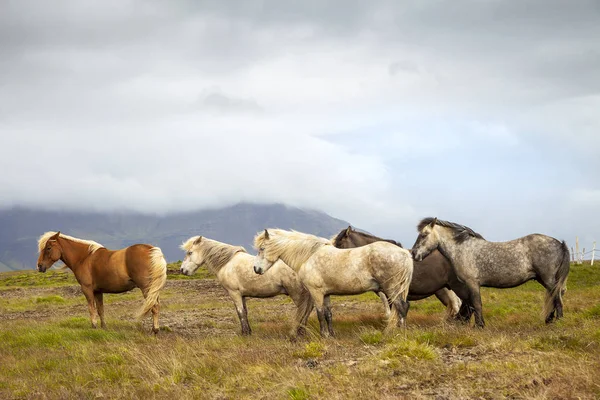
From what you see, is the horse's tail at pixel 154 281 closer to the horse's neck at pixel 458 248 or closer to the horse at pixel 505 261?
the horse at pixel 505 261

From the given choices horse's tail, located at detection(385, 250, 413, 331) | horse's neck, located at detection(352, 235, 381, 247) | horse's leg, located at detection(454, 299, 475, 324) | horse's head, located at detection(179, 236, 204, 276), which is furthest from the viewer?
horse's head, located at detection(179, 236, 204, 276)

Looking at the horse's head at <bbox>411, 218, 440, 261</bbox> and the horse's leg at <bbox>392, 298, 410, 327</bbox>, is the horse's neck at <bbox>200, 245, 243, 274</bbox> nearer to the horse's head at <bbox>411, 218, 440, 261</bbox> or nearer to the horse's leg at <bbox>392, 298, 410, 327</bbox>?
the horse's head at <bbox>411, 218, 440, 261</bbox>

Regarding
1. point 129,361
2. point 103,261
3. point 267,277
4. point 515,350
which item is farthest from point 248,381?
point 103,261

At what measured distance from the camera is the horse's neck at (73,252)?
668 inches

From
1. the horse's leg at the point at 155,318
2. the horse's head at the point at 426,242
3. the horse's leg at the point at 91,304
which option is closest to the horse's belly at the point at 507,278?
the horse's head at the point at 426,242

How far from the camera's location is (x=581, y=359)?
25.6ft

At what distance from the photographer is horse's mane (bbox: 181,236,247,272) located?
16141 mm

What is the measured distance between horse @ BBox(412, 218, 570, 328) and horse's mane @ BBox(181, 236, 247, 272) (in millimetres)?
5217

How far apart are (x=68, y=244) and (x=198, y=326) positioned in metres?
4.68

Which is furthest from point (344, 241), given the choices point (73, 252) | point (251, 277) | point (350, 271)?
point (73, 252)

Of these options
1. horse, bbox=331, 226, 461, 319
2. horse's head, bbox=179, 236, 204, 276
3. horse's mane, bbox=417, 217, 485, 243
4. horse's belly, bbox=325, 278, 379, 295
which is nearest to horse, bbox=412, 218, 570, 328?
horse's mane, bbox=417, 217, 485, 243

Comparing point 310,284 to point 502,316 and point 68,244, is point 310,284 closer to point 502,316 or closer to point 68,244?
point 502,316

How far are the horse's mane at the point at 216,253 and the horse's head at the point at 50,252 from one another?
4184 millimetres

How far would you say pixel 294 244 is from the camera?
45.3 feet
